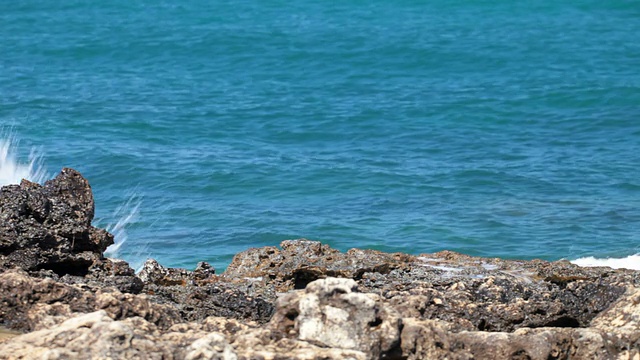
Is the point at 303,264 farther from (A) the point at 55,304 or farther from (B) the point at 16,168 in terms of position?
(B) the point at 16,168

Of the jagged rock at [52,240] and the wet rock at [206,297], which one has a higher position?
the jagged rock at [52,240]

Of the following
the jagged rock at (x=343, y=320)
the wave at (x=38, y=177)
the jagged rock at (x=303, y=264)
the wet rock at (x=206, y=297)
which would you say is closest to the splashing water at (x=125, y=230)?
the wave at (x=38, y=177)

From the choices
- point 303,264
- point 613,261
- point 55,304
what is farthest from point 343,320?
point 613,261

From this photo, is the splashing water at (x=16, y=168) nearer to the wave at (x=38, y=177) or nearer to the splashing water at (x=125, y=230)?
the wave at (x=38, y=177)

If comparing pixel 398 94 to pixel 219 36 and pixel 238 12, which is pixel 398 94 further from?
pixel 238 12

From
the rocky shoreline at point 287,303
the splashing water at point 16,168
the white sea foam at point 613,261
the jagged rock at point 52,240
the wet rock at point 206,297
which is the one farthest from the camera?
the splashing water at point 16,168

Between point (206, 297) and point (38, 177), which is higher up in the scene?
point (38, 177)

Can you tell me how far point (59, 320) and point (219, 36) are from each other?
3498 cm

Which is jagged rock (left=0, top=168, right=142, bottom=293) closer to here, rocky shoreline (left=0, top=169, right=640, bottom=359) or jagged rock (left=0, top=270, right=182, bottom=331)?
rocky shoreline (left=0, top=169, right=640, bottom=359)

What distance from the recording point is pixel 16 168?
25031 millimetres

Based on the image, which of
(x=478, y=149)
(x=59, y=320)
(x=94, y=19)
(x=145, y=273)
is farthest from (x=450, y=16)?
(x=59, y=320)

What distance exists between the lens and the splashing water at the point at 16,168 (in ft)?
77.7

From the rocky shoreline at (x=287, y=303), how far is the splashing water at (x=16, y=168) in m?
13.0

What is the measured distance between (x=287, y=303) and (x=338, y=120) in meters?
22.9
